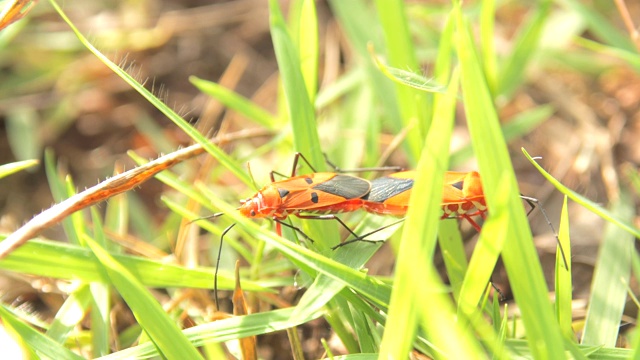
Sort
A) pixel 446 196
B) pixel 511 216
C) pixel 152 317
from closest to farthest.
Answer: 1. pixel 511 216
2. pixel 152 317
3. pixel 446 196

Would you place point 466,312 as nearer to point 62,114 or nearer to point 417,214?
point 417,214

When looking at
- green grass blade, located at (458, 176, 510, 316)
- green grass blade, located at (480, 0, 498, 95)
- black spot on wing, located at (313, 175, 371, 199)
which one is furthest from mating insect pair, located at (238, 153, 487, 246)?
green grass blade, located at (480, 0, 498, 95)

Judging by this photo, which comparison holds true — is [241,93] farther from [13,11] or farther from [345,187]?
[13,11]

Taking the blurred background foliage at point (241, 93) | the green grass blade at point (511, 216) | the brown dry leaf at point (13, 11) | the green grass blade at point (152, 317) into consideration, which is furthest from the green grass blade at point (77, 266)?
the green grass blade at point (511, 216)

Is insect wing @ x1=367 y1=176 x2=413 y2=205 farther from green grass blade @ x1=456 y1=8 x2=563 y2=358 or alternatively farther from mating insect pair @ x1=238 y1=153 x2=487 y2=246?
green grass blade @ x1=456 y1=8 x2=563 y2=358

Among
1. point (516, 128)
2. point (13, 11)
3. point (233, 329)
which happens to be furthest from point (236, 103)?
point (233, 329)

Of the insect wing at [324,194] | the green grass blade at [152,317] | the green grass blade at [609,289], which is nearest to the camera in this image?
the green grass blade at [152,317]

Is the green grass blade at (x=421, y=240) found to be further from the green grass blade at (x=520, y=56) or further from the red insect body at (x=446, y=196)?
the green grass blade at (x=520, y=56)

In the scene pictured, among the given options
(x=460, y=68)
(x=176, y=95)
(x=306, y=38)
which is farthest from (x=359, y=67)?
(x=460, y=68)
